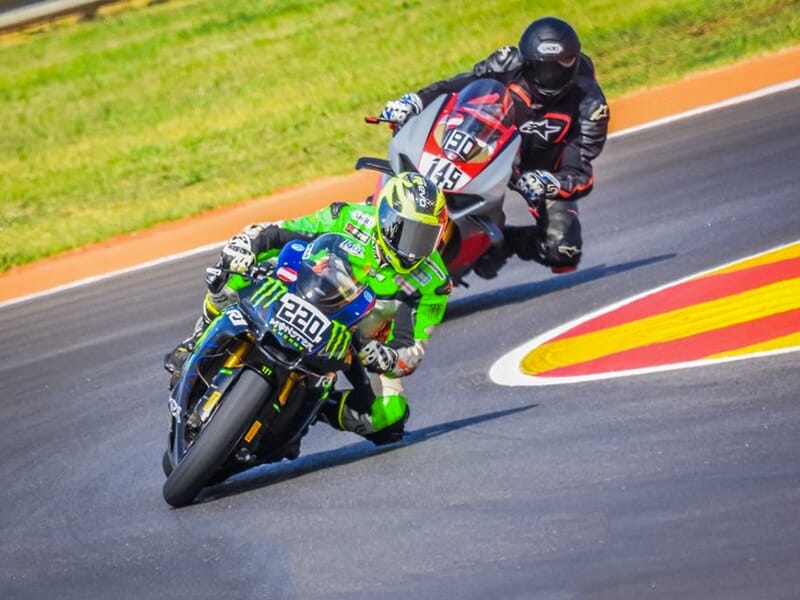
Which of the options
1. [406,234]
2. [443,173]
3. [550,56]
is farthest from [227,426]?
[550,56]

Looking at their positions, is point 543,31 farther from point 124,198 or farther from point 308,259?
point 124,198

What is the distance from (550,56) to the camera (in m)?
11.0

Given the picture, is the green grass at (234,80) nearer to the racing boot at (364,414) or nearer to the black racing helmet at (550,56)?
the black racing helmet at (550,56)

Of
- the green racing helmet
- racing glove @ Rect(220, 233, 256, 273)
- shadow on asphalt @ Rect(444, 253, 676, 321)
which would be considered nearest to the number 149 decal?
shadow on asphalt @ Rect(444, 253, 676, 321)

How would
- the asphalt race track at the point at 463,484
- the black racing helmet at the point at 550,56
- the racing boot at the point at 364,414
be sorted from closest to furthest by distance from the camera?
the asphalt race track at the point at 463,484 → the racing boot at the point at 364,414 → the black racing helmet at the point at 550,56

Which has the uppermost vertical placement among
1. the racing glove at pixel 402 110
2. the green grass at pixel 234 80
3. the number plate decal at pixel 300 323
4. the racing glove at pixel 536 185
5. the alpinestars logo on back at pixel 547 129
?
the racing glove at pixel 402 110

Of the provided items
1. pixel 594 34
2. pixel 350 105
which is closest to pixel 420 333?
pixel 350 105

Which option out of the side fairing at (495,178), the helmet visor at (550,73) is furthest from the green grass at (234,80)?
the side fairing at (495,178)

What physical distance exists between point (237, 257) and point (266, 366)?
951 mm

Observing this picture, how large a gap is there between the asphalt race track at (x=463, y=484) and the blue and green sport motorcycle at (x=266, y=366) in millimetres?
351

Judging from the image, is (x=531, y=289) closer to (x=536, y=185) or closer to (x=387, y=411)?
(x=536, y=185)

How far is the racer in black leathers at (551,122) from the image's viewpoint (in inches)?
437

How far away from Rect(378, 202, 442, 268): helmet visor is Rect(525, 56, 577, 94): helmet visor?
3433 millimetres

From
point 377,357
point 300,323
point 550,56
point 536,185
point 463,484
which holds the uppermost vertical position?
point 550,56
